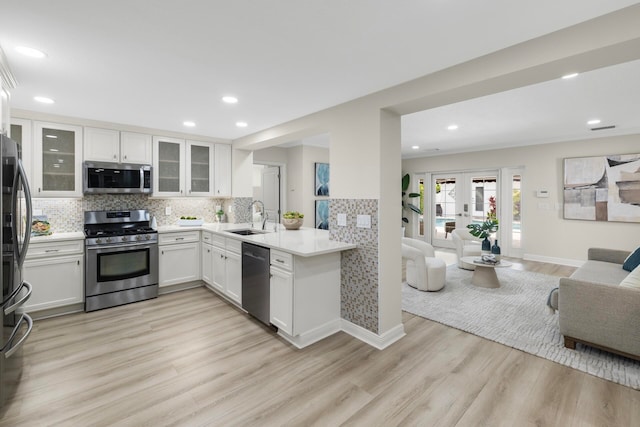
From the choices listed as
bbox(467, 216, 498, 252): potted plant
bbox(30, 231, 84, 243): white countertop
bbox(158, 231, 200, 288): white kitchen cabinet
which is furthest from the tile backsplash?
bbox(467, 216, 498, 252): potted plant

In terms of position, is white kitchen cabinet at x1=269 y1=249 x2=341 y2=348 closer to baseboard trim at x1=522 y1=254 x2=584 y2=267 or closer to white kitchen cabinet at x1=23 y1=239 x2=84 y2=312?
white kitchen cabinet at x1=23 y1=239 x2=84 y2=312

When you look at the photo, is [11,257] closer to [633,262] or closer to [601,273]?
[601,273]

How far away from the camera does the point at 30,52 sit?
2053 mm

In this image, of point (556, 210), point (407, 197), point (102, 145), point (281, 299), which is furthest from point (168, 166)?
point (556, 210)

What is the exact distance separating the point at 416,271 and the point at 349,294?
163cm

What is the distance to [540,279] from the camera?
4711 mm

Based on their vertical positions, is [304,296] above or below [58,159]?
below

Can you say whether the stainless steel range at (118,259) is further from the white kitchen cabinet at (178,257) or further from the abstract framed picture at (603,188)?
the abstract framed picture at (603,188)

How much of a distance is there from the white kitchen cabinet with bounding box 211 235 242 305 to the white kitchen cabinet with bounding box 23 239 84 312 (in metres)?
1.46

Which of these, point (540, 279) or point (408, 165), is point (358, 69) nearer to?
point (540, 279)

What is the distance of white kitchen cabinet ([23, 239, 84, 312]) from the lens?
10.4 ft

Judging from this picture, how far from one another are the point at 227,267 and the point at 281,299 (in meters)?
1.22

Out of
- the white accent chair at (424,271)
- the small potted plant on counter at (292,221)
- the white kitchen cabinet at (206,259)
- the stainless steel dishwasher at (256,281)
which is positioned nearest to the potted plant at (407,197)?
the white accent chair at (424,271)

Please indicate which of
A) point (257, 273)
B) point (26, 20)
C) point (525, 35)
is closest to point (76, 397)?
point (257, 273)
